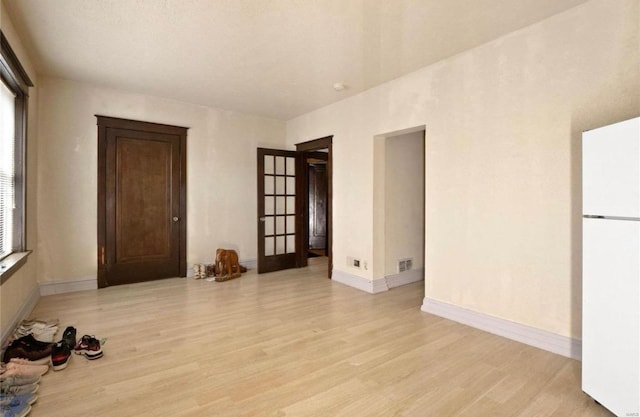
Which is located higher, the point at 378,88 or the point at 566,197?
the point at 378,88

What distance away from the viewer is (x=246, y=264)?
549 cm

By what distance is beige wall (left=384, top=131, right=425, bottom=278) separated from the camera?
438 cm

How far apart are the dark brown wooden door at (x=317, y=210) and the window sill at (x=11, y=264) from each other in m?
5.32

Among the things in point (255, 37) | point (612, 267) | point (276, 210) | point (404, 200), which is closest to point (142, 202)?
point (276, 210)

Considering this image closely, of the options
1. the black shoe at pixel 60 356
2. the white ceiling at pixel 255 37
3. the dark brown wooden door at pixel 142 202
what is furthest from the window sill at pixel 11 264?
the white ceiling at pixel 255 37

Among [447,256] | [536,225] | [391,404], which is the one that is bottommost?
[391,404]

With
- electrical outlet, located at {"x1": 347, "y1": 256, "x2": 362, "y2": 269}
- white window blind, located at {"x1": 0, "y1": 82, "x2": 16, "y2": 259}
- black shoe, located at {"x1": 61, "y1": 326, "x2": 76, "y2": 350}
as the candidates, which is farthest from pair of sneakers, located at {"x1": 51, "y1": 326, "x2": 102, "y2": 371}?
electrical outlet, located at {"x1": 347, "y1": 256, "x2": 362, "y2": 269}

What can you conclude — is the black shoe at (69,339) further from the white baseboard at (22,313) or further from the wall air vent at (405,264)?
the wall air vent at (405,264)

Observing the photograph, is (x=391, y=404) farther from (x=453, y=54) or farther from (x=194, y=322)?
(x=453, y=54)

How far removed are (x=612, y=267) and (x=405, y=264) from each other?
9.35ft

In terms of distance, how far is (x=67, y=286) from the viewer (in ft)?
13.4

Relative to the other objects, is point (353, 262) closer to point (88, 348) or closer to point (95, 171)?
point (88, 348)

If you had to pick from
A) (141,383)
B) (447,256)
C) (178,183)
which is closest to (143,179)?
(178,183)

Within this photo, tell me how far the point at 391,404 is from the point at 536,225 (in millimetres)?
1882
